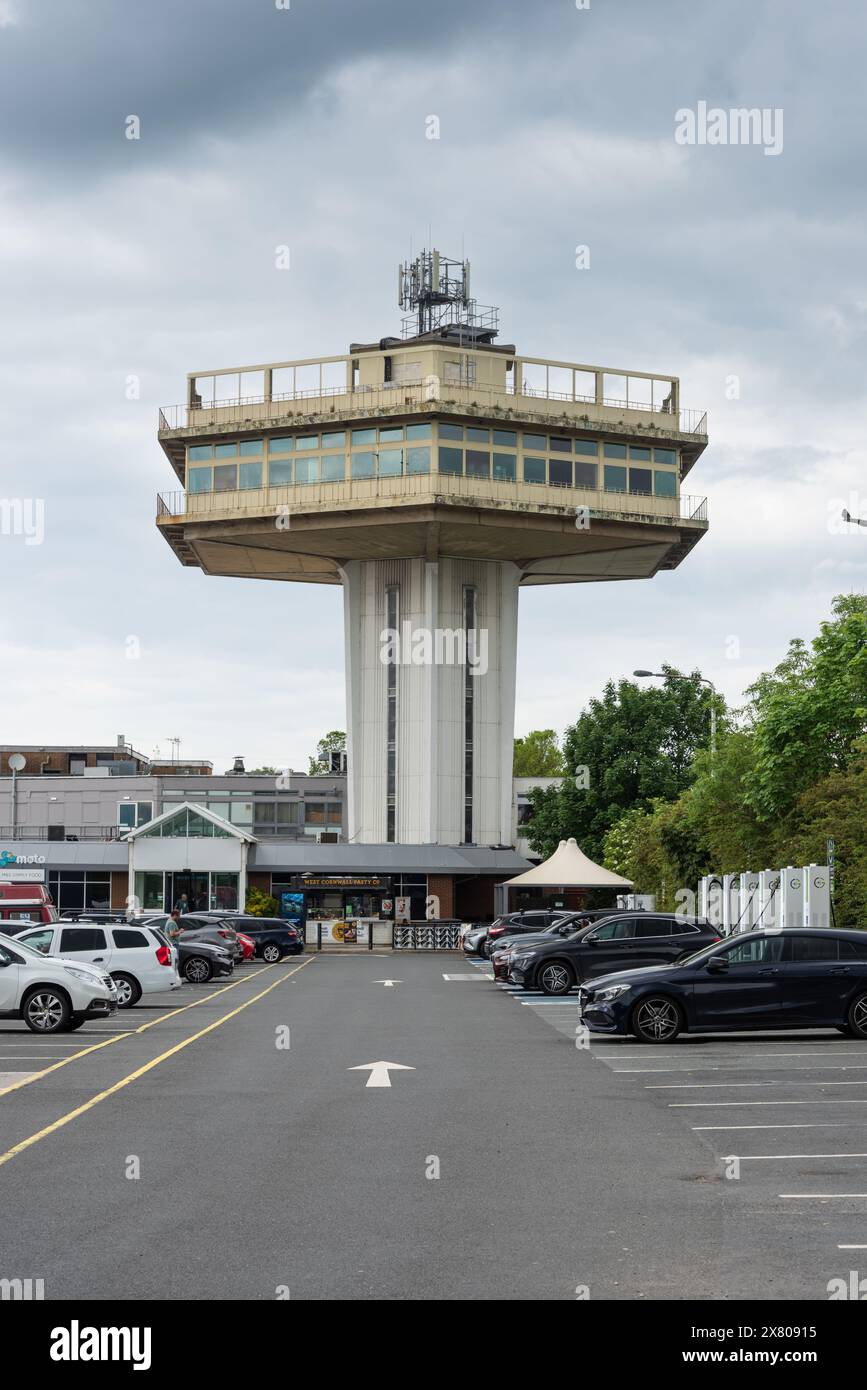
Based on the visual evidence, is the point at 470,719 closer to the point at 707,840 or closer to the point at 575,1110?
the point at 707,840

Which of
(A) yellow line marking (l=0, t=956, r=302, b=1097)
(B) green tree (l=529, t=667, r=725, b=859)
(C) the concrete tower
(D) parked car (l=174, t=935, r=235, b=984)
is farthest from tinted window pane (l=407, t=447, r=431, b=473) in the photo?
(A) yellow line marking (l=0, t=956, r=302, b=1097)

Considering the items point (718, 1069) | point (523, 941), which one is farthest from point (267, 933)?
point (718, 1069)

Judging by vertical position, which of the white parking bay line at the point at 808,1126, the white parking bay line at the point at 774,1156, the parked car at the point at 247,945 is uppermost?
the white parking bay line at the point at 774,1156

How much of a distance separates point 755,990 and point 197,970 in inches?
870

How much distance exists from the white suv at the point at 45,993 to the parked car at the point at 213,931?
19674 millimetres

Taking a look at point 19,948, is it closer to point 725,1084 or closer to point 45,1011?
point 45,1011

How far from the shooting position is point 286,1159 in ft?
41.6

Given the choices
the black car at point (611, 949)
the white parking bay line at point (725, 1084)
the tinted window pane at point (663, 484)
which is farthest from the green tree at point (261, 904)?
the white parking bay line at point (725, 1084)

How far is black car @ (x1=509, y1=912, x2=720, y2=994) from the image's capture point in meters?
32.4

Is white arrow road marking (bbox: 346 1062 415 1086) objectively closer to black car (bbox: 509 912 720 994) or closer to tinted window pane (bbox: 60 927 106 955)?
tinted window pane (bbox: 60 927 106 955)

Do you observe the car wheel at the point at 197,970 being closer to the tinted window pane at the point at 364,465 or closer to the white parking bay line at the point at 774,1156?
the white parking bay line at the point at 774,1156

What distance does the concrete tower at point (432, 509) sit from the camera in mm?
79188

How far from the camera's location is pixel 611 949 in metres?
33.9
